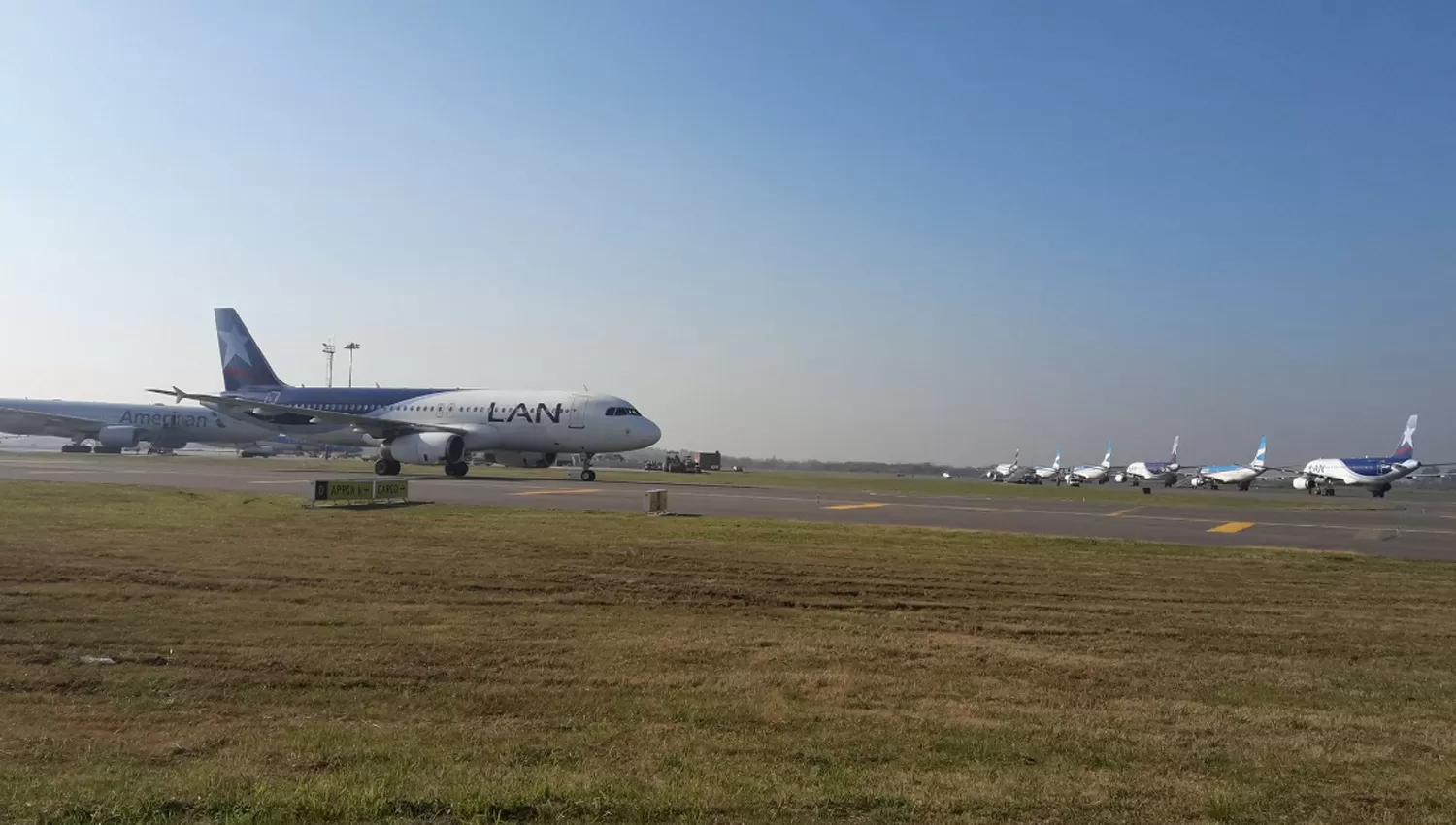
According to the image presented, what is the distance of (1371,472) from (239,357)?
80.9 m

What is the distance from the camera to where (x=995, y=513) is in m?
30.6

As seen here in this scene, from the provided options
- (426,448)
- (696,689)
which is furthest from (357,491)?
(696,689)

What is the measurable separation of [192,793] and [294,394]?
51405 mm

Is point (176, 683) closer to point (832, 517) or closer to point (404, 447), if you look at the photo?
point (832, 517)

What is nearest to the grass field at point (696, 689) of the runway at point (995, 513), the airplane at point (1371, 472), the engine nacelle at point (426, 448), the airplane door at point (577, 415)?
the runway at point (995, 513)

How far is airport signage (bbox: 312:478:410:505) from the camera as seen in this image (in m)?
24.6

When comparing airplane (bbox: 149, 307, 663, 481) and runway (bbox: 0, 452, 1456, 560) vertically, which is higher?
airplane (bbox: 149, 307, 663, 481)

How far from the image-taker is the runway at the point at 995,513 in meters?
24.1

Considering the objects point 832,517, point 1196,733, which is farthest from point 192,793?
point 832,517

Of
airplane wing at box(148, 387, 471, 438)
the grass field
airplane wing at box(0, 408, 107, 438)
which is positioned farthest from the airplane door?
airplane wing at box(0, 408, 107, 438)

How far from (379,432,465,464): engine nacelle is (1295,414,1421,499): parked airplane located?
62.8m

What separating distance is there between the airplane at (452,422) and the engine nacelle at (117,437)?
33221 mm

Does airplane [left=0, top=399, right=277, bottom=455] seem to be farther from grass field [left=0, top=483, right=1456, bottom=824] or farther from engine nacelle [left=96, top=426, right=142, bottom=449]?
grass field [left=0, top=483, right=1456, bottom=824]

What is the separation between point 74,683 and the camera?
24.7 feet
